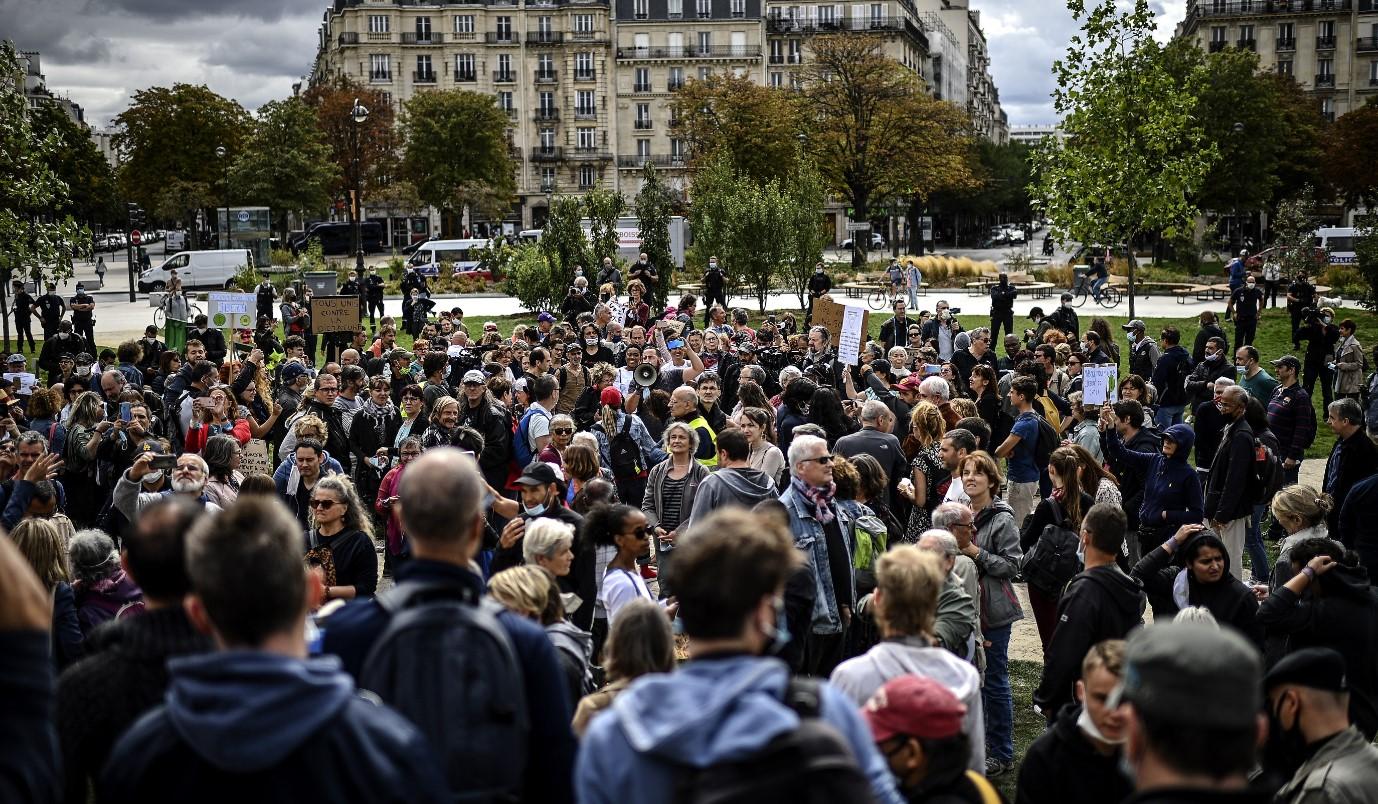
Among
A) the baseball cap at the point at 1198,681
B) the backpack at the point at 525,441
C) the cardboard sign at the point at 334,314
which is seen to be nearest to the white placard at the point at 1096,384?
the backpack at the point at 525,441

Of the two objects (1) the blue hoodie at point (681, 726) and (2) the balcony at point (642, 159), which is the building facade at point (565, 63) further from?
(1) the blue hoodie at point (681, 726)

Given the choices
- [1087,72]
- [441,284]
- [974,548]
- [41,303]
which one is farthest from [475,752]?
[441,284]

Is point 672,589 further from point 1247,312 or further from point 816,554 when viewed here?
point 1247,312

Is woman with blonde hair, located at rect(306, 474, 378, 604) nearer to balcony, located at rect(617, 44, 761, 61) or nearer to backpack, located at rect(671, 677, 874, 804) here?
backpack, located at rect(671, 677, 874, 804)

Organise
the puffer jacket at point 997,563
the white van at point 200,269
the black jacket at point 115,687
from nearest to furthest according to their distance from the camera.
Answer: the black jacket at point 115,687
the puffer jacket at point 997,563
the white van at point 200,269

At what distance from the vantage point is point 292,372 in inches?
530

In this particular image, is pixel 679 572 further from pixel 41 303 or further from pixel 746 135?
pixel 746 135

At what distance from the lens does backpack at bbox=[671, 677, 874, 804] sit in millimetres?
2693

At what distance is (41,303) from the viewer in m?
24.7

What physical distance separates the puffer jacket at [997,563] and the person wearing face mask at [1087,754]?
276 centimetres

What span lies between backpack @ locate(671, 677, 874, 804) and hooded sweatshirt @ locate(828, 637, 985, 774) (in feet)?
5.71

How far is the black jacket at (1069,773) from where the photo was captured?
4391 mm

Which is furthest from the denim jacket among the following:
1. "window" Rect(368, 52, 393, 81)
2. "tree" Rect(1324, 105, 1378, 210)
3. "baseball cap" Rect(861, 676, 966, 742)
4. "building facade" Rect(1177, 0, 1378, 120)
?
"building facade" Rect(1177, 0, 1378, 120)

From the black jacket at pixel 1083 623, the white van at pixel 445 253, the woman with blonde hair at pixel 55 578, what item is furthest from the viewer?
the white van at pixel 445 253
